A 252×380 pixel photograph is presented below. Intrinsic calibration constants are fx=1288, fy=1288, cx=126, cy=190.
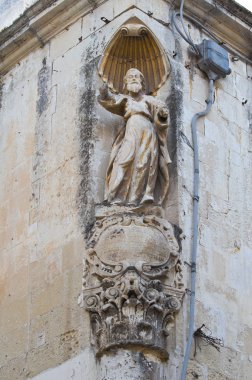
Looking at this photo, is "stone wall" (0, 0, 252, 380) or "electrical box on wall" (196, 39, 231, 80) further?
"electrical box on wall" (196, 39, 231, 80)

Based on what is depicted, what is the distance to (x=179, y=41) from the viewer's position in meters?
13.6

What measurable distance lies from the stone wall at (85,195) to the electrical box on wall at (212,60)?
105 mm

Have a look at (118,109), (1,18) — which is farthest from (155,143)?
(1,18)

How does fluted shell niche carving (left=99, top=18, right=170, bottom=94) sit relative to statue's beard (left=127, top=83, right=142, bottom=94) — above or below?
above

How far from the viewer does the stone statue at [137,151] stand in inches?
487

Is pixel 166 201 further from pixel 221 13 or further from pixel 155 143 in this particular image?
pixel 221 13

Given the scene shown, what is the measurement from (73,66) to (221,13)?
1745 mm

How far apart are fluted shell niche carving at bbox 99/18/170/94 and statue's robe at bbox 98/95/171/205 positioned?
407 millimetres

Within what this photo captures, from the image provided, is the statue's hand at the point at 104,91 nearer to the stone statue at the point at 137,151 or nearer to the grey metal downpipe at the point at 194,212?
the stone statue at the point at 137,151

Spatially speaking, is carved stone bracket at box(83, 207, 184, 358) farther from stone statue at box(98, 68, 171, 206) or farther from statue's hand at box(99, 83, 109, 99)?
statue's hand at box(99, 83, 109, 99)

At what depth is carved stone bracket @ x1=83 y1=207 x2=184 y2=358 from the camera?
1160 centimetres

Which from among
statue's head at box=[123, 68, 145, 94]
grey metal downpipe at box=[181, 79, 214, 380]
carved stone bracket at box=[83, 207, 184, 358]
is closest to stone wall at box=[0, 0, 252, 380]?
grey metal downpipe at box=[181, 79, 214, 380]

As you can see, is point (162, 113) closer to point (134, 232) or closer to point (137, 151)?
point (137, 151)

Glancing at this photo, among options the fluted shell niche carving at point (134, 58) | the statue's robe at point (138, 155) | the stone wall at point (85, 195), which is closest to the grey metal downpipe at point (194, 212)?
the stone wall at point (85, 195)
